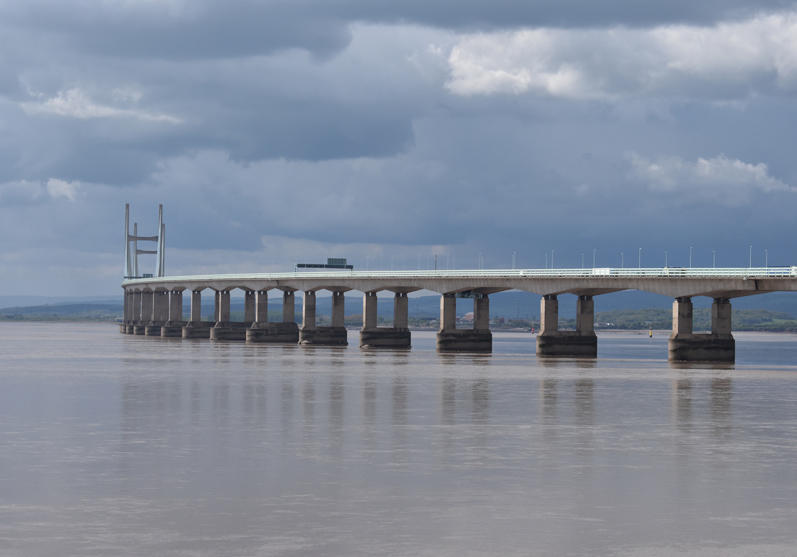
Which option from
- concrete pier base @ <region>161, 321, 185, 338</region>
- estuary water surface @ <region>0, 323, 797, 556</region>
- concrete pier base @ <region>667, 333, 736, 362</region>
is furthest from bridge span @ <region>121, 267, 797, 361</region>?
estuary water surface @ <region>0, 323, 797, 556</region>

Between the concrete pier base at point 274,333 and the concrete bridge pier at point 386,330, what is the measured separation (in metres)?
14.3

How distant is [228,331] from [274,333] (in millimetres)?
17260

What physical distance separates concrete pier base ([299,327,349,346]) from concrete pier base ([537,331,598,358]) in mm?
36137

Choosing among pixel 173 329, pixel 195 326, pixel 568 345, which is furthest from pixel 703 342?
pixel 173 329

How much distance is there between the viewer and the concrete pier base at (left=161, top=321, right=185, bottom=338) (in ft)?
623

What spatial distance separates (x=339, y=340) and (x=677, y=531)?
400 ft

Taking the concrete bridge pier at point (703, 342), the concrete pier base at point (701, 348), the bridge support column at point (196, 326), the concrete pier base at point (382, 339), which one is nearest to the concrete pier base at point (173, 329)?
the bridge support column at point (196, 326)

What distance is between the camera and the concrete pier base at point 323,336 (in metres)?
142

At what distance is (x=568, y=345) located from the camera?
111 m

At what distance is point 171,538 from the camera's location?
1998cm

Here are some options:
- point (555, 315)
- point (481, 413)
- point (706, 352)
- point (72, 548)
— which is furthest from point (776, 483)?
point (555, 315)

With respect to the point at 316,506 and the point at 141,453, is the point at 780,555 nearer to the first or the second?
the point at 316,506

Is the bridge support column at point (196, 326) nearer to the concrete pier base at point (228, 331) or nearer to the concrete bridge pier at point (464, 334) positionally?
the concrete pier base at point (228, 331)

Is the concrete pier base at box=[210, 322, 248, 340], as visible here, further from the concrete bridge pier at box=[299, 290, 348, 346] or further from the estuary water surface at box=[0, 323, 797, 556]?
the estuary water surface at box=[0, 323, 797, 556]
